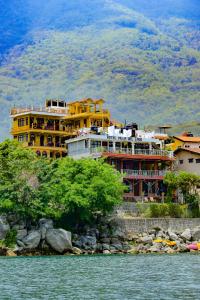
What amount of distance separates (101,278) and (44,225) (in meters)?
30.6

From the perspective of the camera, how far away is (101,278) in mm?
58594

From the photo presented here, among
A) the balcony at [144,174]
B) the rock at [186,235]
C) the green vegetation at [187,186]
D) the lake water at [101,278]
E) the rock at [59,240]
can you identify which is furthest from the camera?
the balcony at [144,174]

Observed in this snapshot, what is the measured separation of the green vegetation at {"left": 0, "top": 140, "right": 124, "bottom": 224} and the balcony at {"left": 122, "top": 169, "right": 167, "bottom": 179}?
14179mm

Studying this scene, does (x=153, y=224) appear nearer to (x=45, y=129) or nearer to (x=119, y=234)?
(x=119, y=234)

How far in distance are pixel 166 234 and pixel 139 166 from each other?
747 inches

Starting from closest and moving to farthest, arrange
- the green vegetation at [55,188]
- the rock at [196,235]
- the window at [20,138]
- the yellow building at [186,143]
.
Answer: the green vegetation at [55,188] → the rock at [196,235] → the yellow building at [186,143] → the window at [20,138]

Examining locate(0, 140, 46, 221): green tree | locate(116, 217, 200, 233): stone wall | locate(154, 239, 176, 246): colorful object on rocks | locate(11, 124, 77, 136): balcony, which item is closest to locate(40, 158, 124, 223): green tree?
locate(0, 140, 46, 221): green tree

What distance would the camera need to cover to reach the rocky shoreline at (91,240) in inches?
→ 3406

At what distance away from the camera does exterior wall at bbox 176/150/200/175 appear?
114500mm

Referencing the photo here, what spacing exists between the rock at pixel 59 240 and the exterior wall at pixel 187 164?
32.0 m

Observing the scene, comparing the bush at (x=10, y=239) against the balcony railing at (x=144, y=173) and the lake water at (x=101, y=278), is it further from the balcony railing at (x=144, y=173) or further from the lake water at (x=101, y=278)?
the balcony railing at (x=144, y=173)

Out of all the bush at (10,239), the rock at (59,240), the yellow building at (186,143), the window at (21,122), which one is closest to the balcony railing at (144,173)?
the yellow building at (186,143)

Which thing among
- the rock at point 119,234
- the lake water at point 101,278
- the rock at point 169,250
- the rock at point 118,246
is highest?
the rock at point 119,234

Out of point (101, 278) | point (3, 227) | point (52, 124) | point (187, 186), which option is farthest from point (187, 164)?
point (101, 278)
